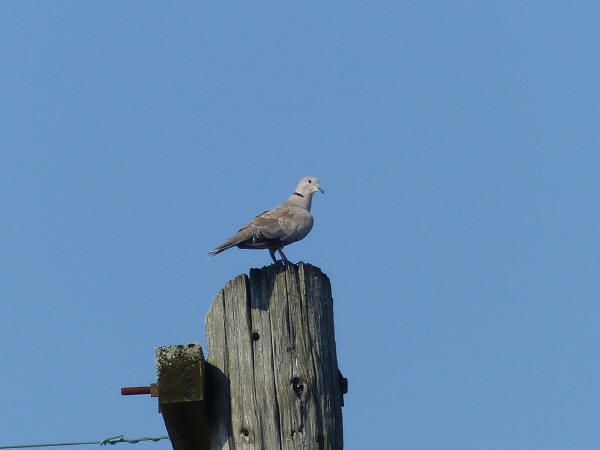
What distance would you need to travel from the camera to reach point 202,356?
11.3ft

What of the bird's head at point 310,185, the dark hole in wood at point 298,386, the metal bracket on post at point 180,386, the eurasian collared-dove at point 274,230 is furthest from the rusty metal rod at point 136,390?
the bird's head at point 310,185

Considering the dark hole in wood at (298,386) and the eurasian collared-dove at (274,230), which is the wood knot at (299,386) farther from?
the eurasian collared-dove at (274,230)

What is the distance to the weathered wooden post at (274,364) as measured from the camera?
3424mm

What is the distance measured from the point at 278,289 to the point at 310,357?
32 centimetres

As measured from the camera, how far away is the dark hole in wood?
11.4ft

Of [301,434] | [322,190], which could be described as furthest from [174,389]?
[322,190]

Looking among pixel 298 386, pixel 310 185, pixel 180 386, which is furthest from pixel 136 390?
pixel 310 185

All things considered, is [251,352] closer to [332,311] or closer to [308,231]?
[332,311]

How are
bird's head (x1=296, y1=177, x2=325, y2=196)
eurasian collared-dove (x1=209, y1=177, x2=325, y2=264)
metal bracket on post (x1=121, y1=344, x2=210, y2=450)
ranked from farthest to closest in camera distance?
bird's head (x1=296, y1=177, x2=325, y2=196) → eurasian collared-dove (x1=209, y1=177, x2=325, y2=264) → metal bracket on post (x1=121, y1=344, x2=210, y2=450)

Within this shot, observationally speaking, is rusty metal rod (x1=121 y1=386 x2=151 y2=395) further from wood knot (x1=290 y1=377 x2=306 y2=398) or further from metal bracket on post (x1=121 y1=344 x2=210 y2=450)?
wood knot (x1=290 y1=377 x2=306 y2=398)

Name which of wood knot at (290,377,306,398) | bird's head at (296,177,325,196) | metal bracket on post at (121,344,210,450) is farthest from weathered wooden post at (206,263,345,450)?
bird's head at (296,177,325,196)

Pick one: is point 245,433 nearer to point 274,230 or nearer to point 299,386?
point 299,386

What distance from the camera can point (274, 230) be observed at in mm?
6266

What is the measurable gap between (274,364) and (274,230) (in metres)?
2.85
